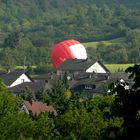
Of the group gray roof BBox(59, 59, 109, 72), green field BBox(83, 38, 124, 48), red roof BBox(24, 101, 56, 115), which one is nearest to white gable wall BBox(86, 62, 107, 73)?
gray roof BBox(59, 59, 109, 72)

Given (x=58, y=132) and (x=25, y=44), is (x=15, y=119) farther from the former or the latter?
(x=25, y=44)

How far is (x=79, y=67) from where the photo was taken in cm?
10056

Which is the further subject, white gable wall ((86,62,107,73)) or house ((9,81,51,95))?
white gable wall ((86,62,107,73))

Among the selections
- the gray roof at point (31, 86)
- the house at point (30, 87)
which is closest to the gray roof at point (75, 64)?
the house at point (30, 87)

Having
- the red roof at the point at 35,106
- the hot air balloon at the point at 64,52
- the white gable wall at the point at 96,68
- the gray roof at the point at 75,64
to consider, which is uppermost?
the hot air balloon at the point at 64,52

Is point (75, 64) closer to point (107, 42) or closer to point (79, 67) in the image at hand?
point (79, 67)

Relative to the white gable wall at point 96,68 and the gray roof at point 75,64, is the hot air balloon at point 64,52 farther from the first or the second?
the white gable wall at point 96,68

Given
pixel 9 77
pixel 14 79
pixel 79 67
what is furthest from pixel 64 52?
pixel 14 79

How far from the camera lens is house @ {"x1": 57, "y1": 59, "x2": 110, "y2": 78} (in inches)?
3930

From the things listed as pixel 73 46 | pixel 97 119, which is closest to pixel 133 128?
pixel 97 119

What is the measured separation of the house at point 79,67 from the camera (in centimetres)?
9981

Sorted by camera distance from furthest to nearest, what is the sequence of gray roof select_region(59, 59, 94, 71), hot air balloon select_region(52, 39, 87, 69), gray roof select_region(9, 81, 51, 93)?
hot air balloon select_region(52, 39, 87, 69), gray roof select_region(59, 59, 94, 71), gray roof select_region(9, 81, 51, 93)

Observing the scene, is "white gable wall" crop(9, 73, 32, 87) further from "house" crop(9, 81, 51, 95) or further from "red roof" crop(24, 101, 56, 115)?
"red roof" crop(24, 101, 56, 115)

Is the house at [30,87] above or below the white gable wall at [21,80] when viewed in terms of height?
below
